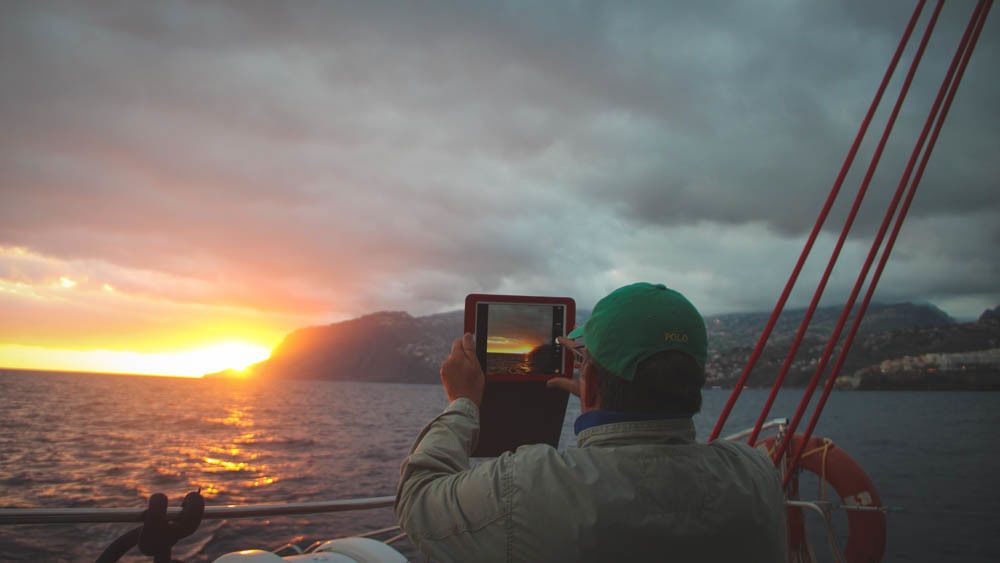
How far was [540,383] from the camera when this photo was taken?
6.95 feet

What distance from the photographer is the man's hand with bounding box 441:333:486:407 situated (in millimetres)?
1827

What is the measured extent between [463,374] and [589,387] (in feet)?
1.52

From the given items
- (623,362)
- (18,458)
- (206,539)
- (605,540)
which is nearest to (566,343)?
(623,362)

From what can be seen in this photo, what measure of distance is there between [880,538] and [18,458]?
108 feet

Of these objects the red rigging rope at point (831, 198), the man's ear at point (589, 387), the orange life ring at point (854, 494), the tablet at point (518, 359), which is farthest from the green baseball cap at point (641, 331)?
the orange life ring at point (854, 494)

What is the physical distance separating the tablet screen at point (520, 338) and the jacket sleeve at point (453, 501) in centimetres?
58

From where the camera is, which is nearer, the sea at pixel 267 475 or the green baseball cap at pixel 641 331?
the green baseball cap at pixel 641 331

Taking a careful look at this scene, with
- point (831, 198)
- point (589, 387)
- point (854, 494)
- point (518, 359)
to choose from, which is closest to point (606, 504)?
point (589, 387)

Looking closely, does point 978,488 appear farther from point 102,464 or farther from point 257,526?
point 102,464

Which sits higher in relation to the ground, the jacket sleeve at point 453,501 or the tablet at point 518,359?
the tablet at point 518,359

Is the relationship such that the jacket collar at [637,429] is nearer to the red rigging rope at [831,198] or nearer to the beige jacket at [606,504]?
the beige jacket at [606,504]

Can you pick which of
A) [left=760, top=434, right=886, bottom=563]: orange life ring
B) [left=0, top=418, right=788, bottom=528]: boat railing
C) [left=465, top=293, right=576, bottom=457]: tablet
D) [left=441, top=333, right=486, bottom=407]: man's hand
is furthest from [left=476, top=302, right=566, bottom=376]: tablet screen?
[left=760, top=434, right=886, bottom=563]: orange life ring

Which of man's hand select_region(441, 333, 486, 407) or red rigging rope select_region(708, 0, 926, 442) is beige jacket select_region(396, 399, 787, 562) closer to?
man's hand select_region(441, 333, 486, 407)

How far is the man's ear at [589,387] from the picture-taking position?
5.06 feet
